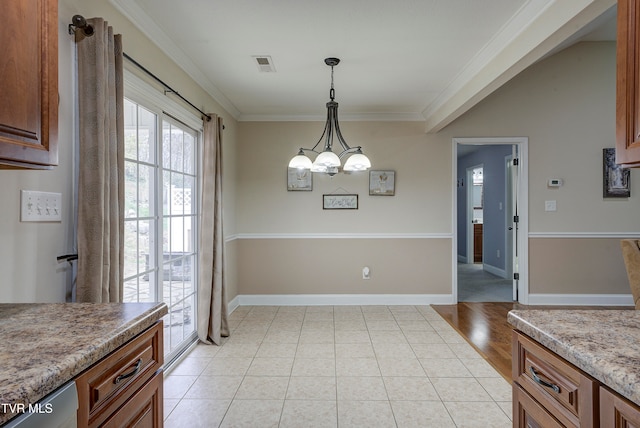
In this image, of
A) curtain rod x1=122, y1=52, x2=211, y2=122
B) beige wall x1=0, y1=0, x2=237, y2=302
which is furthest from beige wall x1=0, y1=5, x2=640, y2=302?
beige wall x1=0, y1=0, x2=237, y2=302

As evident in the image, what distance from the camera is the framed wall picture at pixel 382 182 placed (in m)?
4.47

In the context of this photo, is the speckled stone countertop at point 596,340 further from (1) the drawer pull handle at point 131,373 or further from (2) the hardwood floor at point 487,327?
(2) the hardwood floor at point 487,327

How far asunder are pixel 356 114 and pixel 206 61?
6.94 feet

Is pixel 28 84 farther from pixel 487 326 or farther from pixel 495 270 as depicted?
pixel 495 270

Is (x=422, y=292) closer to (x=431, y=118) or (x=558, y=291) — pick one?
(x=558, y=291)

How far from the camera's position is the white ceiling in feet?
6.81

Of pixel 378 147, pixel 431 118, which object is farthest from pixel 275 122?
pixel 431 118

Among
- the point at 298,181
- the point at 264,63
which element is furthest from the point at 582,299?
the point at 264,63

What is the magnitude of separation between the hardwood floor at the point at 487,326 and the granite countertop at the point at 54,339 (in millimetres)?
2592

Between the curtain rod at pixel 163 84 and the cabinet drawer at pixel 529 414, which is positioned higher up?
the curtain rod at pixel 163 84

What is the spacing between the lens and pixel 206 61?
114 inches

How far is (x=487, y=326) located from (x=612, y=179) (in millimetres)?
2535

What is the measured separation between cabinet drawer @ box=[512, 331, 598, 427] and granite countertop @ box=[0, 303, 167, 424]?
1.23 metres

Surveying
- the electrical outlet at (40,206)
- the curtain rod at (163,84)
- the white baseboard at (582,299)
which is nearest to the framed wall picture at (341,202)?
the curtain rod at (163,84)
